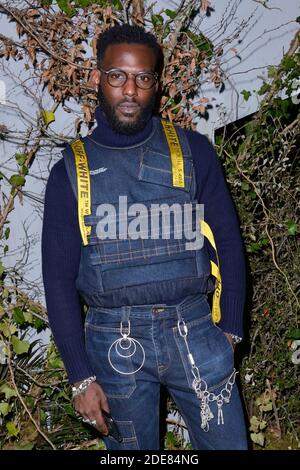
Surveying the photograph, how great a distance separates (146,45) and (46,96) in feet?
4.44

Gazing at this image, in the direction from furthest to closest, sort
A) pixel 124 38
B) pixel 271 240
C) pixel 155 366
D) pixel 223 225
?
1. pixel 271 240
2. pixel 223 225
3. pixel 124 38
4. pixel 155 366

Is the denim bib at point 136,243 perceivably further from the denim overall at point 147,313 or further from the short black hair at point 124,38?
the short black hair at point 124,38

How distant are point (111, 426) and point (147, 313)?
484 mm

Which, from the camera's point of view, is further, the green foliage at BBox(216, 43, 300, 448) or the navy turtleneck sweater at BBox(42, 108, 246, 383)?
the green foliage at BBox(216, 43, 300, 448)

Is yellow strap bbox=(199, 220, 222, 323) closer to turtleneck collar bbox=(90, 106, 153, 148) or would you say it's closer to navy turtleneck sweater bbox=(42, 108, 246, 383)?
navy turtleneck sweater bbox=(42, 108, 246, 383)

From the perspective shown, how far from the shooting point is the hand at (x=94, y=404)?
2729 millimetres

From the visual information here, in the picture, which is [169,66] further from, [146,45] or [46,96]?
[146,45]

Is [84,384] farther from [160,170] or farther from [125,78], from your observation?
[125,78]

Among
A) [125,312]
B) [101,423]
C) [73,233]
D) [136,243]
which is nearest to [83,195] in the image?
[73,233]

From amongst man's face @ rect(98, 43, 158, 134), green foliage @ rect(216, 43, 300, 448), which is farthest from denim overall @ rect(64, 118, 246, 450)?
green foliage @ rect(216, 43, 300, 448)

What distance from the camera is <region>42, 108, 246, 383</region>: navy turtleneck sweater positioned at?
2.76 metres

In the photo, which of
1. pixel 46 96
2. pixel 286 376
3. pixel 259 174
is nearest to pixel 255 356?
pixel 286 376

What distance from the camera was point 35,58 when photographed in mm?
3951

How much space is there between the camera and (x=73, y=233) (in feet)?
9.10
